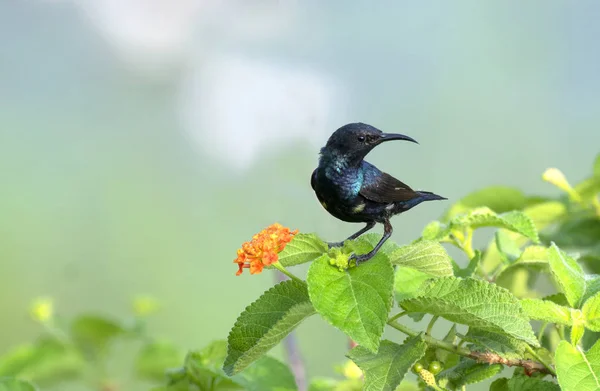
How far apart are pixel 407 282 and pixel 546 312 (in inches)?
8.2

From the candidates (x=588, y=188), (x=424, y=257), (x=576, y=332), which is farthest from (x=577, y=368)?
(x=588, y=188)

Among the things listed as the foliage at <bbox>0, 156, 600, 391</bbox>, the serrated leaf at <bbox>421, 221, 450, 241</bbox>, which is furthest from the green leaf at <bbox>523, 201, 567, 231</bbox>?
the serrated leaf at <bbox>421, 221, 450, 241</bbox>

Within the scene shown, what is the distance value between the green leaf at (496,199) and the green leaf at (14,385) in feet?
2.88

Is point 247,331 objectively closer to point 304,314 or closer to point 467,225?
point 304,314

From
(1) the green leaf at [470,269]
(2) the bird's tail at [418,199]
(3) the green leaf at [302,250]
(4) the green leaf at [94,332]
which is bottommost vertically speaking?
(1) the green leaf at [470,269]

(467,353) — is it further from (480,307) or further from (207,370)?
(207,370)

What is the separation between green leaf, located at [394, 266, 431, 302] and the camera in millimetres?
884

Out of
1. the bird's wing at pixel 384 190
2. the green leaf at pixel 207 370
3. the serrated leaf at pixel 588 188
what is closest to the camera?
the bird's wing at pixel 384 190

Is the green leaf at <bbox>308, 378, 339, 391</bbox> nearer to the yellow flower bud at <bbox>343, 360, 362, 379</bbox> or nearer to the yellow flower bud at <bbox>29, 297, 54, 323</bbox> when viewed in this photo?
the yellow flower bud at <bbox>343, 360, 362, 379</bbox>

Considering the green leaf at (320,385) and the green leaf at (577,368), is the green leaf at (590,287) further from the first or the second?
the green leaf at (320,385)

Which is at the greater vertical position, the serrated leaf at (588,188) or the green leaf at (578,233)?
the serrated leaf at (588,188)

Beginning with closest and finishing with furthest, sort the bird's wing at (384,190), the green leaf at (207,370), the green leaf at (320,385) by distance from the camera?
the bird's wing at (384,190), the green leaf at (207,370), the green leaf at (320,385)

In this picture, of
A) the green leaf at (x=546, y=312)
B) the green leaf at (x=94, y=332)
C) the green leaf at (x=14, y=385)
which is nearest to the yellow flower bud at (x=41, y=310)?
the green leaf at (x=94, y=332)

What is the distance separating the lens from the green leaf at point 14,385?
914mm
